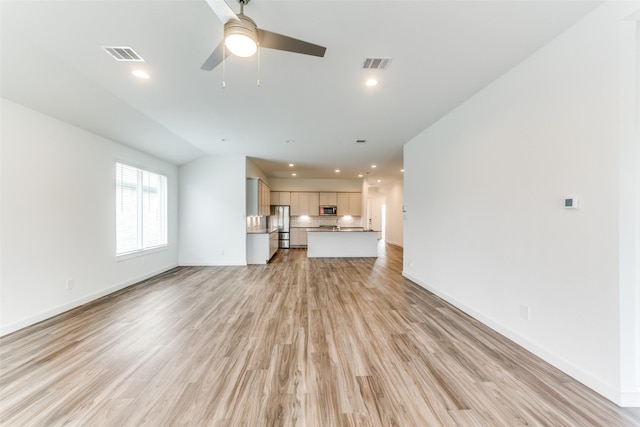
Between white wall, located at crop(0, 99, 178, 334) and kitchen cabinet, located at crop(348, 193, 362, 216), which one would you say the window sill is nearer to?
white wall, located at crop(0, 99, 178, 334)

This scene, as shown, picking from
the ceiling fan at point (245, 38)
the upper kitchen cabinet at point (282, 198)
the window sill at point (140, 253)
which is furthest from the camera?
the upper kitchen cabinet at point (282, 198)

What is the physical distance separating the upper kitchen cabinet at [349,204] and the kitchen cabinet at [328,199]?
18 centimetres

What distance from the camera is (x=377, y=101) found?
10.7ft

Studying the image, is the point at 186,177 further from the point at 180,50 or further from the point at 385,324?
the point at 385,324

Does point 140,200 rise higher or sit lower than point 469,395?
higher

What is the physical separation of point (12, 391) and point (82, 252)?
233 cm

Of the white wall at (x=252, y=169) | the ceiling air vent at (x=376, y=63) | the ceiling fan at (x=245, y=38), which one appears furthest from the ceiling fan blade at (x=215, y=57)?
the white wall at (x=252, y=169)

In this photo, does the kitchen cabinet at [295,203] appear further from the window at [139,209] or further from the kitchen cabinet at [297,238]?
the window at [139,209]

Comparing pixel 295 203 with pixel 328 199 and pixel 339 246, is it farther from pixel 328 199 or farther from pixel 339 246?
pixel 339 246

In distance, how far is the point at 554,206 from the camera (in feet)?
7.07

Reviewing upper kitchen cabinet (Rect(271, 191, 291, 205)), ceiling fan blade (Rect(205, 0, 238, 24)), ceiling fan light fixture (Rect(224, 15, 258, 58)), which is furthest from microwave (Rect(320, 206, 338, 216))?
ceiling fan blade (Rect(205, 0, 238, 24))

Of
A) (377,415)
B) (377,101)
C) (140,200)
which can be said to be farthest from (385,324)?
(140,200)

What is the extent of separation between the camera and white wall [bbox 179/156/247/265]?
20.7 ft

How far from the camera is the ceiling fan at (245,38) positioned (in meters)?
1.55
